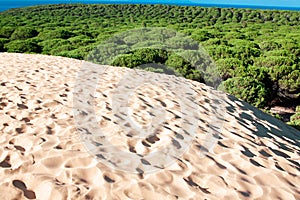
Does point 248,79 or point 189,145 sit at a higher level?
point 189,145

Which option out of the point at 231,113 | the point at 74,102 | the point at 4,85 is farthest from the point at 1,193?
the point at 231,113

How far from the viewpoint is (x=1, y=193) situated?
3.10 metres

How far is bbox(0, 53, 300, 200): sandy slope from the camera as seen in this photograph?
3273 millimetres

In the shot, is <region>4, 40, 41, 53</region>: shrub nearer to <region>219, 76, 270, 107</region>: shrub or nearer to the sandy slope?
the sandy slope

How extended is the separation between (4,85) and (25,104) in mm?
1397

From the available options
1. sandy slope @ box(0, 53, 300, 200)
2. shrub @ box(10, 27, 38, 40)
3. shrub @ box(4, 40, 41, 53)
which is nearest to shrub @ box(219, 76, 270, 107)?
sandy slope @ box(0, 53, 300, 200)

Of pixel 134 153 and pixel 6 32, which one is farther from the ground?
pixel 134 153

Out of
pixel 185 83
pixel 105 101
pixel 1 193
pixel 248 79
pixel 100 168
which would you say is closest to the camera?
pixel 1 193

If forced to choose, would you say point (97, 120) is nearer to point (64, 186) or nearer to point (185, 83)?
point (64, 186)

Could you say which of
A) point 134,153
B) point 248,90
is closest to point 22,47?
point 248,90

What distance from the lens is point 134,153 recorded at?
4.05 metres

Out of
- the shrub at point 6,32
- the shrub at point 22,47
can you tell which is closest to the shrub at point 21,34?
the shrub at point 6,32

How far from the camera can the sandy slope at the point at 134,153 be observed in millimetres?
3273

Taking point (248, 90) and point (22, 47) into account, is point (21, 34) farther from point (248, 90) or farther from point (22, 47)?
point (248, 90)
